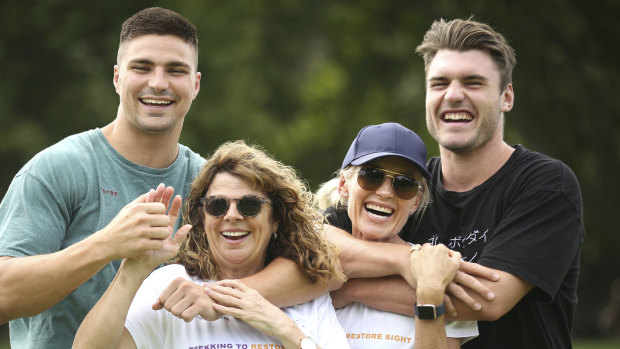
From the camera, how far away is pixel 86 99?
21.4 metres

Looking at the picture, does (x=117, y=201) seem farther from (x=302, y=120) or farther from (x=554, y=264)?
(x=302, y=120)

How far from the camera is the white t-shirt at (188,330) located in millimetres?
3625

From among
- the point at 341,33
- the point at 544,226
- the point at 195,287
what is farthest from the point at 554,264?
the point at 341,33

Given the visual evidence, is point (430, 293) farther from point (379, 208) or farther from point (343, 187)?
point (343, 187)

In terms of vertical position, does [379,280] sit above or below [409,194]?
below

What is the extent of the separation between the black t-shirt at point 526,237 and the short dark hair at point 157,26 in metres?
1.89

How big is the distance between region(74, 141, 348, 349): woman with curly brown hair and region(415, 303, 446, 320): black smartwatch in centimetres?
42

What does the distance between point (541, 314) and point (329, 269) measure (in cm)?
123

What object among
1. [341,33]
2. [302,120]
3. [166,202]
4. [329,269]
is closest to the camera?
[166,202]

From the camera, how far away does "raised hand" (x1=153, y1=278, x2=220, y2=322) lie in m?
3.55

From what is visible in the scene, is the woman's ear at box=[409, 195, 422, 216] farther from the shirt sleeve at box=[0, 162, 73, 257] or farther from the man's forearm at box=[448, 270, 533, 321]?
the shirt sleeve at box=[0, 162, 73, 257]

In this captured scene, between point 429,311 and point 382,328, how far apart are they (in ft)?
1.00

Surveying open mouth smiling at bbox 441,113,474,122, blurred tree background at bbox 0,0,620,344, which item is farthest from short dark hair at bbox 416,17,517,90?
blurred tree background at bbox 0,0,620,344

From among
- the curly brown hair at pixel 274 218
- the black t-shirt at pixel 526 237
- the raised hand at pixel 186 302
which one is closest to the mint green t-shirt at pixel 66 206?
the curly brown hair at pixel 274 218
